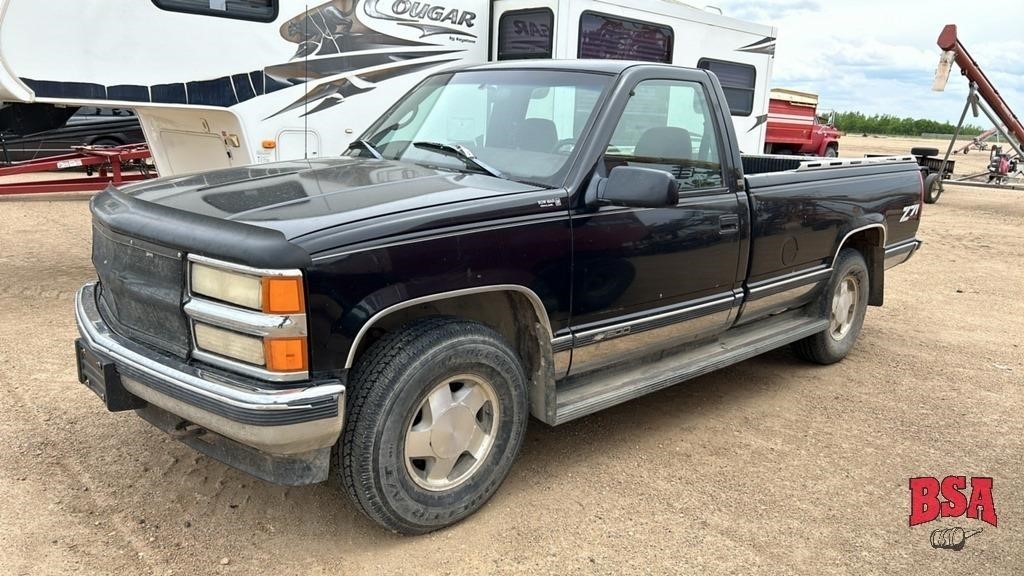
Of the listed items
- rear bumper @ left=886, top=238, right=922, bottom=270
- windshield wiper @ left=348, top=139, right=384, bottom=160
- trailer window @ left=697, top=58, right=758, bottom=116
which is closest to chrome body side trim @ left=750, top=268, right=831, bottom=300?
rear bumper @ left=886, top=238, right=922, bottom=270

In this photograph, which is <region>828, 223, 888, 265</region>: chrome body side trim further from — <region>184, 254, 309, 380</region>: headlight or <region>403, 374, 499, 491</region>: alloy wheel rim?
<region>184, 254, 309, 380</region>: headlight

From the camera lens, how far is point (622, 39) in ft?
29.1

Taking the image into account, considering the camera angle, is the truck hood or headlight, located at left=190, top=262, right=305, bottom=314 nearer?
headlight, located at left=190, top=262, right=305, bottom=314

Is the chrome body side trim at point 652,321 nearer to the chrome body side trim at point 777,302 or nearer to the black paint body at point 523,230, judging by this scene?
the black paint body at point 523,230

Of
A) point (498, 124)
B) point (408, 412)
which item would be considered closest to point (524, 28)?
point (498, 124)

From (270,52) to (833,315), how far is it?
516cm

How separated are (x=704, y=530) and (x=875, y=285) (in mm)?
3203

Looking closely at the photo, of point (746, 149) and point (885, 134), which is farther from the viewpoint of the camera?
point (885, 134)

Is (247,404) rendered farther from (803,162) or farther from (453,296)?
(803,162)

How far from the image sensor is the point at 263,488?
3.41m

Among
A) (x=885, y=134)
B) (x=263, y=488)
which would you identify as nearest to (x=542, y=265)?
(x=263, y=488)

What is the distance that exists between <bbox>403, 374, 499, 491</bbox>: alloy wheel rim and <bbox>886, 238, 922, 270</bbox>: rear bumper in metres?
3.72

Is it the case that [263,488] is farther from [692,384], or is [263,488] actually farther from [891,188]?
[891,188]

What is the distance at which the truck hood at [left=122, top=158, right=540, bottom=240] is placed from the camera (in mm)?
2734
